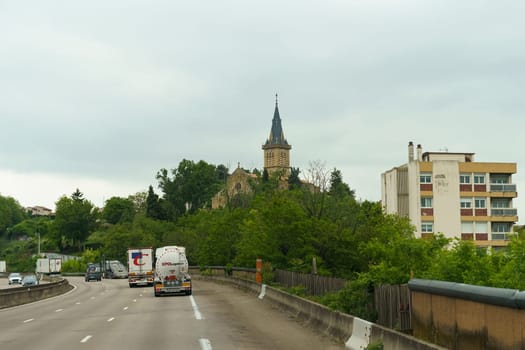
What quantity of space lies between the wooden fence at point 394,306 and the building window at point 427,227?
236ft

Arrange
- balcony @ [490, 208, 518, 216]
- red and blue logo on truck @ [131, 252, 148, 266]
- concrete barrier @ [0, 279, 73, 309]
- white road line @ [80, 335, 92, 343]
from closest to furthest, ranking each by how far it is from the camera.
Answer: white road line @ [80, 335, 92, 343]
concrete barrier @ [0, 279, 73, 309]
red and blue logo on truck @ [131, 252, 148, 266]
balcony @ [490, 208, 518, 216]

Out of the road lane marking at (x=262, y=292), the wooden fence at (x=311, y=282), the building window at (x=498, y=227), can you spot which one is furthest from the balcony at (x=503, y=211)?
the road lane marking at (x=262, y=292)

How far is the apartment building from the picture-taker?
294 ft

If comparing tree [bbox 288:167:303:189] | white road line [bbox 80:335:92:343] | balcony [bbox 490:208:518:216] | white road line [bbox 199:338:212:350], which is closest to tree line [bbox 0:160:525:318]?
white road line [bbox 199:338:212:350]

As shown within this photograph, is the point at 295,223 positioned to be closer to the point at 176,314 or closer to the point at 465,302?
the point at 176,314

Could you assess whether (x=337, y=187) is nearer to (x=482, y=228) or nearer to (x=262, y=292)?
(x=482, y=228)

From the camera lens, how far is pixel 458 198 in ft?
295

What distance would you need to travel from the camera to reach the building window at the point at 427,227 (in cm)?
8950

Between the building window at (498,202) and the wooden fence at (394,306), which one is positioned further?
the building window at (498,202)

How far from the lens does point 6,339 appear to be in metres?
20.4

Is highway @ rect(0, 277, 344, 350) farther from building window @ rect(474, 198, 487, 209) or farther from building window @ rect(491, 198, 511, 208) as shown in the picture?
building window @ rect(491, 198, 511, 208)

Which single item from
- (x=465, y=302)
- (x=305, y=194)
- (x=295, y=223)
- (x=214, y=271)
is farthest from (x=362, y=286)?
(x=214, y=271)

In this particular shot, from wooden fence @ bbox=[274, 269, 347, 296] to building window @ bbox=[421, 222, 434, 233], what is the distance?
49.5 metres

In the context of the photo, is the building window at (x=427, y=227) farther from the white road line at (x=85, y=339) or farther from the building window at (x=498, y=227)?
the white road line at (x=85, y=339)
